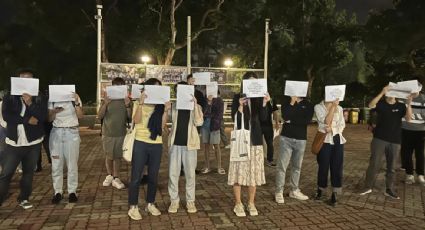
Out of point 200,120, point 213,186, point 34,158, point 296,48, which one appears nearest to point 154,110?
point 200,120

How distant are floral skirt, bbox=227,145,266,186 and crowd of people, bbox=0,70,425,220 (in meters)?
0.01

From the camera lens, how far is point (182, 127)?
533cm

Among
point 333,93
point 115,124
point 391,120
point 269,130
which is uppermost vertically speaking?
point 333,93

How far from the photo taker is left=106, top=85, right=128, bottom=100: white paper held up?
603cm

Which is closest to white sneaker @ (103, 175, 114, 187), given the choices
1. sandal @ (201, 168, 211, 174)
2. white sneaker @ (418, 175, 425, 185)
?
sandal @ (201, 168, 211, 174)

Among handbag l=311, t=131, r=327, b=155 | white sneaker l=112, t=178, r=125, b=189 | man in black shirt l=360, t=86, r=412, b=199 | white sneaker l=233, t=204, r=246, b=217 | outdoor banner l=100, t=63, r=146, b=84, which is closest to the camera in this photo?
white sneaker l=233, t=204, r=246, b=217

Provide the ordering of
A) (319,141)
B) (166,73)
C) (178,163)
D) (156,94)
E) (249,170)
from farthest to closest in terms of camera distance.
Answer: (166,73) → (319,141) → (178,163) → (249,170) → (156,94)

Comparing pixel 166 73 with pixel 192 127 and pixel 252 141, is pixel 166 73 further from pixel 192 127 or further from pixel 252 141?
pixel 252 141

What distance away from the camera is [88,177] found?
297 inches

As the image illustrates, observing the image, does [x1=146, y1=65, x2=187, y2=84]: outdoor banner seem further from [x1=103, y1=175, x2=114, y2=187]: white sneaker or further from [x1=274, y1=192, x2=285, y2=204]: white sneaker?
[x1=274, y1=192, x2=285, y2=204]: white sneaker

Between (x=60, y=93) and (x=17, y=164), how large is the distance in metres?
1.13

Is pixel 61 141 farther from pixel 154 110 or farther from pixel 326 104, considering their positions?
pixel 326 104

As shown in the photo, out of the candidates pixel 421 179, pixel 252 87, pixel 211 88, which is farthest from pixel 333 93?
pixel 421 179

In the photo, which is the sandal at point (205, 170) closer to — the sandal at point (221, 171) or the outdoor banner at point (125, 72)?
the sandal at point (221, 171)
